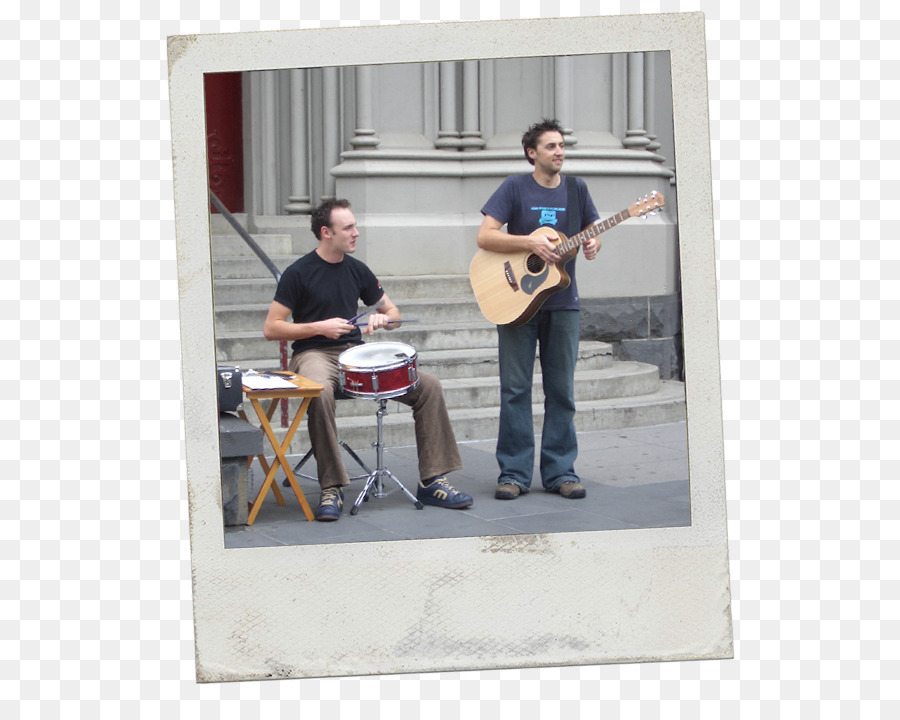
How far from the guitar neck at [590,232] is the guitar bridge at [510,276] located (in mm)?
218

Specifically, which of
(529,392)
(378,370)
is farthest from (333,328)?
(529,392)

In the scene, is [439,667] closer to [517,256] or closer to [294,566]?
[294,566]

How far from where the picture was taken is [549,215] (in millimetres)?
5910

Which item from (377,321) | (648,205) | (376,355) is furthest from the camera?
(376,355)

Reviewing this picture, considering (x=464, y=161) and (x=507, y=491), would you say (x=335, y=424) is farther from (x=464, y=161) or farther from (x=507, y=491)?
(x=464, y=161)

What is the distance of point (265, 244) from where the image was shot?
6.11 meters

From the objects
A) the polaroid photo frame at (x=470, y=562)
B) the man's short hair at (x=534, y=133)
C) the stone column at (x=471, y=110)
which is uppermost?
the stone column at (x=471, y=110)

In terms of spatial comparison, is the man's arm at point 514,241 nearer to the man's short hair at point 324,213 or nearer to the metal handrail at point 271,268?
the man's short hair at point 324,213

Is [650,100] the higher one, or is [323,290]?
[650,100]

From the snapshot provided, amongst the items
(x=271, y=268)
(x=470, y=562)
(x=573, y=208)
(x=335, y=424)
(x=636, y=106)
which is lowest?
(x=470, y=562)

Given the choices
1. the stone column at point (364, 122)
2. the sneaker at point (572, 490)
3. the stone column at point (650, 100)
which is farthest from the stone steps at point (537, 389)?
the stone column at point (364, 122)

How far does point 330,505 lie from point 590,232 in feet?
5.15

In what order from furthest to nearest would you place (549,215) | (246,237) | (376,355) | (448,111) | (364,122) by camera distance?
(364,122)
(448,111)
(246,237)
(376,355)
(549,215)

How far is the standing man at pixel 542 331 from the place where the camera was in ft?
19.3
